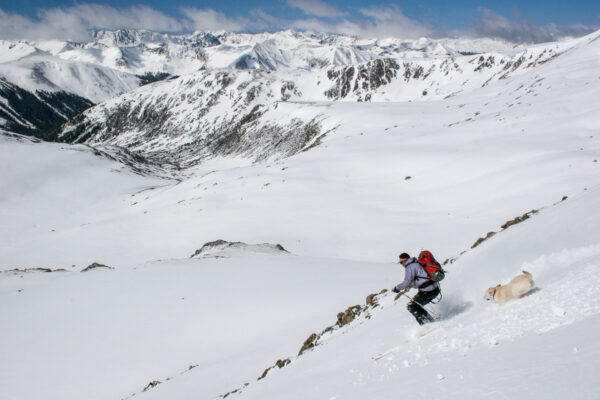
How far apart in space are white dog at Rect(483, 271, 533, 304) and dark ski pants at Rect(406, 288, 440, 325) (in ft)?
3.91

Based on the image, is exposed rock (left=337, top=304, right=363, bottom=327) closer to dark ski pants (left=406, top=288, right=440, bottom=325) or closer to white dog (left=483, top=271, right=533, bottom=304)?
dark ski pants (left=406, top=288, right=440, bottom=325)

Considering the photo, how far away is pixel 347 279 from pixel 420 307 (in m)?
8.39

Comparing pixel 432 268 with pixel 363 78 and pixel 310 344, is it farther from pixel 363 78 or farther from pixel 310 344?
pixel 363 78

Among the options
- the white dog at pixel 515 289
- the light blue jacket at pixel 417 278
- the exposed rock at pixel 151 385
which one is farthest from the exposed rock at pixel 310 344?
the white dog at pixel 515 289

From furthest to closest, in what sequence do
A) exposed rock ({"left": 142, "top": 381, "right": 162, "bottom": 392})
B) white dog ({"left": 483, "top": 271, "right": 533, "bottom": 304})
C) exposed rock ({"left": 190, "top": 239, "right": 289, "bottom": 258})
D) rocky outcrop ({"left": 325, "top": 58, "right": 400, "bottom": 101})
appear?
1. rocky outcrop ({"left": 325, "top": 58, "right": 400, "bottom": 101})
2. exposed rock ({"left": 190, "top": 239, "right": 289, "bottom": 258})
3. exposed rock ({"left": 142, "top": 381, "right": 162, "bottom": 392})
4. white dog ({"left": 483, "top": 271, "right": 533, "bottom": 304})

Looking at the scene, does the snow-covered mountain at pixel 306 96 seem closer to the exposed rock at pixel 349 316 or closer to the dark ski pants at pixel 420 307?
the exposed rock at pixel 349 316

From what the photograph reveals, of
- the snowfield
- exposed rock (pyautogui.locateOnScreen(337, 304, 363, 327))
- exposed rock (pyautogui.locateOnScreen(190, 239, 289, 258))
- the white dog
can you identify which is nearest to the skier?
the snowfield

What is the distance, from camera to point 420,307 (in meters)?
7.23

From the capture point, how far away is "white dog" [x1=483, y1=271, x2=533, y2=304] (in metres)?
6.22

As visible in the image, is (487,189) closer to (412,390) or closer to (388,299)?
(388,299)

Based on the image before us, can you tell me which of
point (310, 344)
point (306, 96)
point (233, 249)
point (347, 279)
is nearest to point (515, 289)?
point (310, 344)

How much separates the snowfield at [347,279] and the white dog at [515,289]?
0.54ft

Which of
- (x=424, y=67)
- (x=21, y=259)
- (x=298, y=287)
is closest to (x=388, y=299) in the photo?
(x=298, y=287)

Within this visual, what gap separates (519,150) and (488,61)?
15023cm
